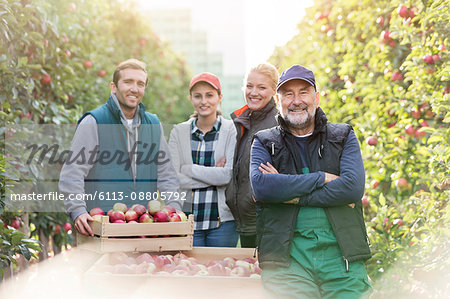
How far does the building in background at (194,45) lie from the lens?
275 ft

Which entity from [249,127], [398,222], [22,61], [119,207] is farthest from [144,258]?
[398,222]

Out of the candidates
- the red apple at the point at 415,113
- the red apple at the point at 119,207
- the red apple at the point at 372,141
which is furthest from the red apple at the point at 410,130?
the red apple at the point at 119,207

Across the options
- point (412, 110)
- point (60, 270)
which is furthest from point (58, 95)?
point (412, 110)

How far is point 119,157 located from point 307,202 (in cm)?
155

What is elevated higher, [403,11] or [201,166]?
[403,11]

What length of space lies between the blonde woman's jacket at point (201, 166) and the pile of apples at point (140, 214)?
299 mm

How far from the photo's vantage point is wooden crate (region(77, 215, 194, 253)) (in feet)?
12.3

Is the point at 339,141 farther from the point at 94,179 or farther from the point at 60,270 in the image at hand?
the point at 60,270

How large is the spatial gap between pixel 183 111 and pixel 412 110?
17.8 meters

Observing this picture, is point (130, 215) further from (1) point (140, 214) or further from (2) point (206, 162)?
(2) point (206, 162)

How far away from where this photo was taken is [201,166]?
14.0ft

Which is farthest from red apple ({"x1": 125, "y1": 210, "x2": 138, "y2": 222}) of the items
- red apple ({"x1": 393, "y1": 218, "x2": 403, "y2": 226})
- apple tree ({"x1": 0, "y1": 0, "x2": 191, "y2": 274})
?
red apple ({"x1": 393, "y1": 218, "x2": 403, "y2": 226})

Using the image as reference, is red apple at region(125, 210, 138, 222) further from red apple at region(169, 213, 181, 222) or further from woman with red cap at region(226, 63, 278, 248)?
woman with red cap at region(226, 63, 278, 248)

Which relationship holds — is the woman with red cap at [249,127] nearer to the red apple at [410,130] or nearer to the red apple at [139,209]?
the red apple at [139,209]
